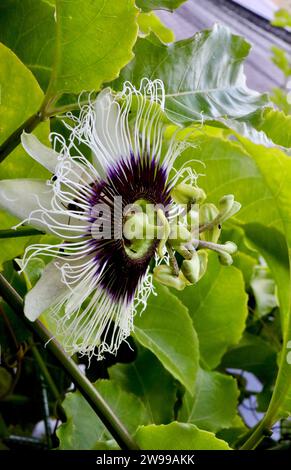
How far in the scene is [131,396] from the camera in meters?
0.66

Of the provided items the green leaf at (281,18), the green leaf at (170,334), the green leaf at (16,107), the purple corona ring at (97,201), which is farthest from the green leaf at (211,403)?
the green leaf at (281,18)

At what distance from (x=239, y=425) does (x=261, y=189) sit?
35cm

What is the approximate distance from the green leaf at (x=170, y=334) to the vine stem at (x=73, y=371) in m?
0.11

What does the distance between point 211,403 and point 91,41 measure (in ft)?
1.50

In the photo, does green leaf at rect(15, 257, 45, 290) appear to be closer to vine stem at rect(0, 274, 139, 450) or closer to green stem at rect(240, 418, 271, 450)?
vine stem at rect(0, 274, 139, 450)

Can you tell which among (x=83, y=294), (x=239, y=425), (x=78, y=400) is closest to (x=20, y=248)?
(x=83, y=294)

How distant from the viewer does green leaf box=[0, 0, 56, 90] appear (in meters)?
0.49

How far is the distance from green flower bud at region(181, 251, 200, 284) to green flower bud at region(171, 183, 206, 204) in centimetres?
4

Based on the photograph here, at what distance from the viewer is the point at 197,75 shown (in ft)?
1.75

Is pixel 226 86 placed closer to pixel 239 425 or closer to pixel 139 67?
pixel 139 67

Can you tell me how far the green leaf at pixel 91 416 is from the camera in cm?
62

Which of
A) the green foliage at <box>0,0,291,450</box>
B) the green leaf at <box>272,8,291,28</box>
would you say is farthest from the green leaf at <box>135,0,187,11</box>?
the green leaf at <box>272,8,291,28</box>
